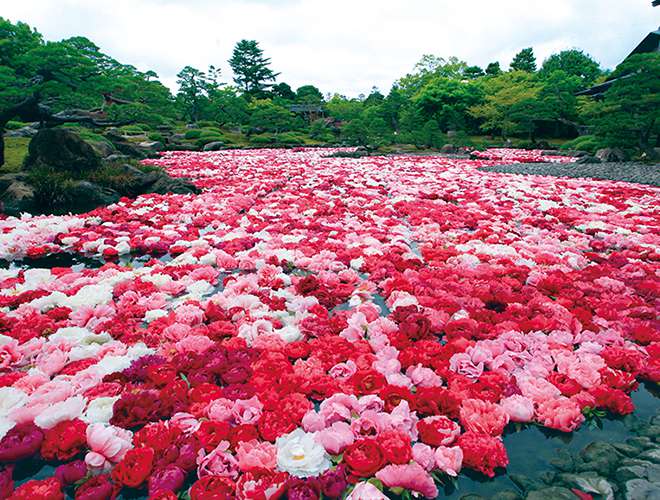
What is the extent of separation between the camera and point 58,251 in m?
5.00

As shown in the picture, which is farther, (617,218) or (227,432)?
(617,218)

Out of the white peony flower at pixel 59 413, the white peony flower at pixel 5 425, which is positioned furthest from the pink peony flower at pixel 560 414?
the white peony flower at pixel 5 425

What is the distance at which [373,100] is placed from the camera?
171 ft

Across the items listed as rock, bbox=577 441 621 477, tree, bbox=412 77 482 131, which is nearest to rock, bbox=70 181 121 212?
rock, bbox=577 441 621 477

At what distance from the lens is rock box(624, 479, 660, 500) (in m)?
1.59

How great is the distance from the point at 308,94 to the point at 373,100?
1273 cm

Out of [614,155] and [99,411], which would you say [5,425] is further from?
[614,155]

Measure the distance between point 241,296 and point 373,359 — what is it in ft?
4.57

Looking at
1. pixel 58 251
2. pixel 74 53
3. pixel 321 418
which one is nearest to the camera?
pixel 321 418

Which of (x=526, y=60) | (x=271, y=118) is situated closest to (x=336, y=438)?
(x=271, y=118)

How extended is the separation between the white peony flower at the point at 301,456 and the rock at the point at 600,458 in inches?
49.3

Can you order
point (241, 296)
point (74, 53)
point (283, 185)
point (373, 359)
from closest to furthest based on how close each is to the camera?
point (373, 359)
point (241, 296)
point (283, 185)
point (74, 53)

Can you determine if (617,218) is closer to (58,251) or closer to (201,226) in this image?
(201,226)

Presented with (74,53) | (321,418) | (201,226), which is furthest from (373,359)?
(74,53)
